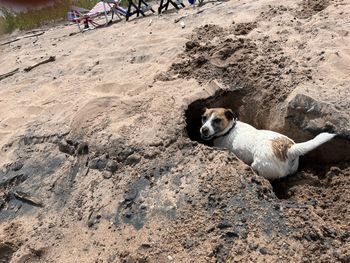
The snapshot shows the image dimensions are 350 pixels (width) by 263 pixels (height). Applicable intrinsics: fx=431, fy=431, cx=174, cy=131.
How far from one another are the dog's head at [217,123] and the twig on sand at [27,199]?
1630 millimetres

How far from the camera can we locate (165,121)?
4039mm

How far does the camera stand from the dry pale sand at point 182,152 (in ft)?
10.0

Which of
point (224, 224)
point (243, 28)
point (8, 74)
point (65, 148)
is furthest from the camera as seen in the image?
point (8, 74)

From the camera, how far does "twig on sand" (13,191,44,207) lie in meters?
3.82

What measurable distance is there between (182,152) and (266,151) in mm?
708

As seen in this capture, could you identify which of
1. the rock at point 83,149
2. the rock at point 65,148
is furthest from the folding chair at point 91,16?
the rock at point 83,149

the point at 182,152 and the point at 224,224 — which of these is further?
the point at 182,152

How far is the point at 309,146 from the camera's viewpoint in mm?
3502

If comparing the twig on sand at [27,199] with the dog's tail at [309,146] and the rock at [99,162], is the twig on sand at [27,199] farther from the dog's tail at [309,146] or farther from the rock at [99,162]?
the dog's tail at [309,146]

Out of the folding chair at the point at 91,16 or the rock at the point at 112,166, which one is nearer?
the rock at the point at 112,166

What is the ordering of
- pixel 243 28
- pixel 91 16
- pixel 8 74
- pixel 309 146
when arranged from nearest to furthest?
1. pixel 309 146
2. pixel 243 28
3. pixel 8 74
4. pixel 91 16

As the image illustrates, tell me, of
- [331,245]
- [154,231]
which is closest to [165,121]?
[154,231]

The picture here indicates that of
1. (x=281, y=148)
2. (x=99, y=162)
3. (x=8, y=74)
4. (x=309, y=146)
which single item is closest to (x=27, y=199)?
(x=99, y=162)

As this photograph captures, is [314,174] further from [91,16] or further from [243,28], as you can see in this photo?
[91,16]
